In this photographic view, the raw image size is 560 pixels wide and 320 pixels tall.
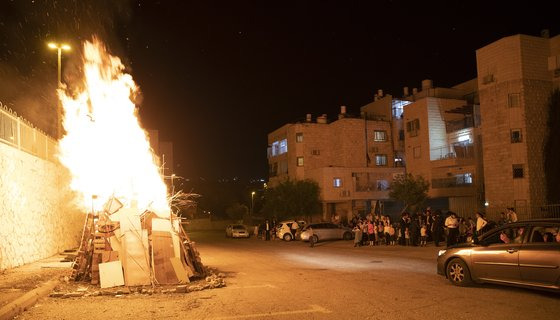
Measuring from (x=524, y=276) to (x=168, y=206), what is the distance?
9.52 meters

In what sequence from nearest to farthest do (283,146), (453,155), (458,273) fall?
(458,273), (453,155), (283,146)

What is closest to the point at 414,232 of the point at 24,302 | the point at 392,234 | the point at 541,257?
the point at 392,234

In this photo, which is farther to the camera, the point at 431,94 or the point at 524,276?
the point at 431,94

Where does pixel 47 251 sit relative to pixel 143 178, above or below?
below

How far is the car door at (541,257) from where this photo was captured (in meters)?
9.35

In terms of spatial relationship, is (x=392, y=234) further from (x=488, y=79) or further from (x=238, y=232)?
(x=238, y=232)

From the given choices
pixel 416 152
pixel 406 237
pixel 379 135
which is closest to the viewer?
pixel 406 237

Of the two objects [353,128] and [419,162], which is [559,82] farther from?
[353,128]

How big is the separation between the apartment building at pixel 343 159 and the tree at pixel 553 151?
60.2 feet

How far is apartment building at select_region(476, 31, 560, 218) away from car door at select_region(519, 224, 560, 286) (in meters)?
22.5

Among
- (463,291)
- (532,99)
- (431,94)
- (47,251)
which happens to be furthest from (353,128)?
(463,291)

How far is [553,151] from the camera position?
30.7 m

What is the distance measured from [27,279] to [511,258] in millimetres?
11683

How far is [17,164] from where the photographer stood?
16.3 m
